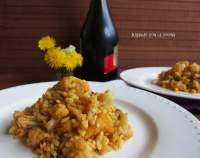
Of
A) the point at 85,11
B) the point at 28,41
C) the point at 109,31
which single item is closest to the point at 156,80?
the point at 109,31

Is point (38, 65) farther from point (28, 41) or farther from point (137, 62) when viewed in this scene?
point (137, 62)

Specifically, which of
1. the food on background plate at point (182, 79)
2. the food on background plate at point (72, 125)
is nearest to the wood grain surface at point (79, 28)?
the food on background plate at point (182, 79)

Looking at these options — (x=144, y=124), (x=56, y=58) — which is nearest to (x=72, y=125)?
(x=144, y=124)

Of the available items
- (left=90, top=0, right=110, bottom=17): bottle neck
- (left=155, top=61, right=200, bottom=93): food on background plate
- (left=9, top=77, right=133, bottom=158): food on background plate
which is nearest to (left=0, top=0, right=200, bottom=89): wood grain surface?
(left=90, top=0, right=110, bottom=17): bottle neck

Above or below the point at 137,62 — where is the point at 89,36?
above

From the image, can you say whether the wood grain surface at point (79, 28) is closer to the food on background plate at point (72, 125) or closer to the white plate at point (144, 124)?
the white plate at point (144, 124)

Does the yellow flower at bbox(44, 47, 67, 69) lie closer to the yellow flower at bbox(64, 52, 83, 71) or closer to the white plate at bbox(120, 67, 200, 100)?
the yellow flower at bbox(64, 52, 83, 71)
